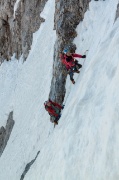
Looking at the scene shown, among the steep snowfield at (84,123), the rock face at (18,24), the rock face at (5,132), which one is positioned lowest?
the steep snowfield at (84,123)

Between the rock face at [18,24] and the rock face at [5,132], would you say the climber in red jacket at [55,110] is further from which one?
the rock face at [18,24]

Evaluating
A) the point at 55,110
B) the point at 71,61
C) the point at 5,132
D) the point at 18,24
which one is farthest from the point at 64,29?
the point at 18,24

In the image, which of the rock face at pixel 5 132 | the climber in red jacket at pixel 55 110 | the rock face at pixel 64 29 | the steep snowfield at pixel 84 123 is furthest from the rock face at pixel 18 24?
the climber in red jacket at pixel 55 110

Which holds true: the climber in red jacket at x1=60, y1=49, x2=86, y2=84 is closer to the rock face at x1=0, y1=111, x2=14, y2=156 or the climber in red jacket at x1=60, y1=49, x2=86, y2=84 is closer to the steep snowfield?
the steep snowfield

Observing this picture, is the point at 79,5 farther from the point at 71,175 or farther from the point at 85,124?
the point at 71,175

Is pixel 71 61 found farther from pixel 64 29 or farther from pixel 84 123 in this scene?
pixel 84 123

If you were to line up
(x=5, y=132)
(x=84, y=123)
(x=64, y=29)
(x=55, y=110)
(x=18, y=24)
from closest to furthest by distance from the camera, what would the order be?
(x=84, y=123) → (x=55, y=110) → (x=64, y=29) → (x=5, y=132) → (x=18, y=24)
